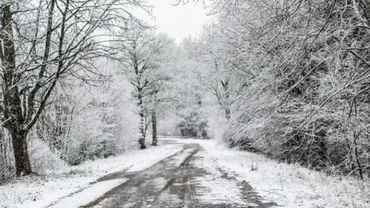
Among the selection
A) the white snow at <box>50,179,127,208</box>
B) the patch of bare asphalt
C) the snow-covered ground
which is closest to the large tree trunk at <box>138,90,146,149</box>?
the snow-covered ground

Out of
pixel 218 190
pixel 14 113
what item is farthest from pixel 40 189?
pixel 218 190

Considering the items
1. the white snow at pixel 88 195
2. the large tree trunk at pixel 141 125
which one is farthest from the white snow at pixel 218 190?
the large tree trunk at pixel 141 125

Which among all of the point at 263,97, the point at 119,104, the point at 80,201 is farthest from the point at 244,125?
the point at 119,104

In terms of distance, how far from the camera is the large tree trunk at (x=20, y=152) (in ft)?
46.7

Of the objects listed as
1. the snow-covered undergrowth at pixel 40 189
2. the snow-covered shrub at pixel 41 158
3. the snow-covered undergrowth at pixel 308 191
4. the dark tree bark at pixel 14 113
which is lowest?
the snow-covered undergrowth at pixel 308 191

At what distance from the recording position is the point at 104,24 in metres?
13.9

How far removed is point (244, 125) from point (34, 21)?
10737 millimetres

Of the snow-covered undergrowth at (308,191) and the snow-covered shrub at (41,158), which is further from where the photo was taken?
the snow-covered shrub at (41,158)

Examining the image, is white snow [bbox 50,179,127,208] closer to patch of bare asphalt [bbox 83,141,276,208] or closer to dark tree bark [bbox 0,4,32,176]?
patch of bare asphalt [bbox 83,141,276,208]

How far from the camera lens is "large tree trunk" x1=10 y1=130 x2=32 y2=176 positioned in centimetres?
1424

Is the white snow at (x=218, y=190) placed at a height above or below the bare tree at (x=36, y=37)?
below

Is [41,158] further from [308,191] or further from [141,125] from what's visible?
[141,125]

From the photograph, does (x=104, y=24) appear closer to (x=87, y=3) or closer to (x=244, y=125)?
(x=87, y=3)

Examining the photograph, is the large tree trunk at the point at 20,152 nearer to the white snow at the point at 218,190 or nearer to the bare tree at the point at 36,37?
the bare tree at the point at 36,37
